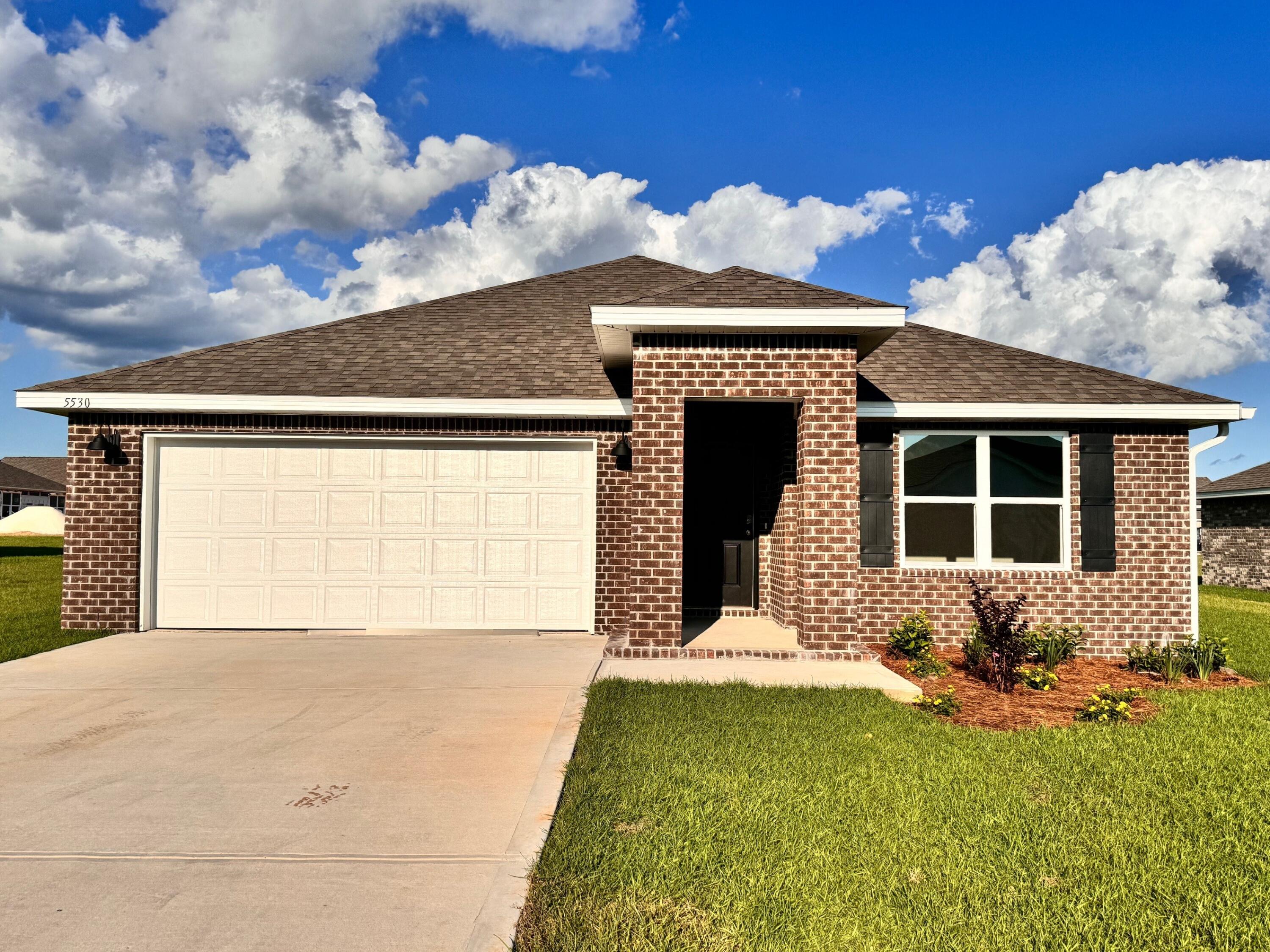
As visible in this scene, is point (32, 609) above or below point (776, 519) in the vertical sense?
below

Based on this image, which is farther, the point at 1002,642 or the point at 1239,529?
the point at 1239,529

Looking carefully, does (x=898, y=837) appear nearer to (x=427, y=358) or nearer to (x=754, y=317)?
(x=754, y=317)

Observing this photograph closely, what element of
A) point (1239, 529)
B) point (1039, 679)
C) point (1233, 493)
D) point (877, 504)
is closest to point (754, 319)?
point (877, 504)

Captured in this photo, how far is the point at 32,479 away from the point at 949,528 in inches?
2401

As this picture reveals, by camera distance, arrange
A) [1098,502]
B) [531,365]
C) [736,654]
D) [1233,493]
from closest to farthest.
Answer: [736,654] < [1098,502] < [531,365] < [1233,493]

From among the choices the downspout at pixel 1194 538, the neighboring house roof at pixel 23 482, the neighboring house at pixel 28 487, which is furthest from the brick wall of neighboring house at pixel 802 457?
the neighboring house roof at pixel 23 482

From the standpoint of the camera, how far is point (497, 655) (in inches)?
320

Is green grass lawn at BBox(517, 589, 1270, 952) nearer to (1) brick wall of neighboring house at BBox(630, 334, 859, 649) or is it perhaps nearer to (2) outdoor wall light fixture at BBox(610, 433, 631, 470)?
(1) brick wall of neighboring house at BBox(630, 334, 859, 649)

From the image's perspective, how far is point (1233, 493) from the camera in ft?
67.7

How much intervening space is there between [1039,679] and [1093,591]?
294 centimetres

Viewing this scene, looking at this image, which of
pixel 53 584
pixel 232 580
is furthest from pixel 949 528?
pixel 53 584

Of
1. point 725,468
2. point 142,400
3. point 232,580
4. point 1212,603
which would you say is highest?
point 142,400

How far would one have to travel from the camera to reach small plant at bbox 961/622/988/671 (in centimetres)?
768

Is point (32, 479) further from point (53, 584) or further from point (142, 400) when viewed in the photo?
point (142, 400)
